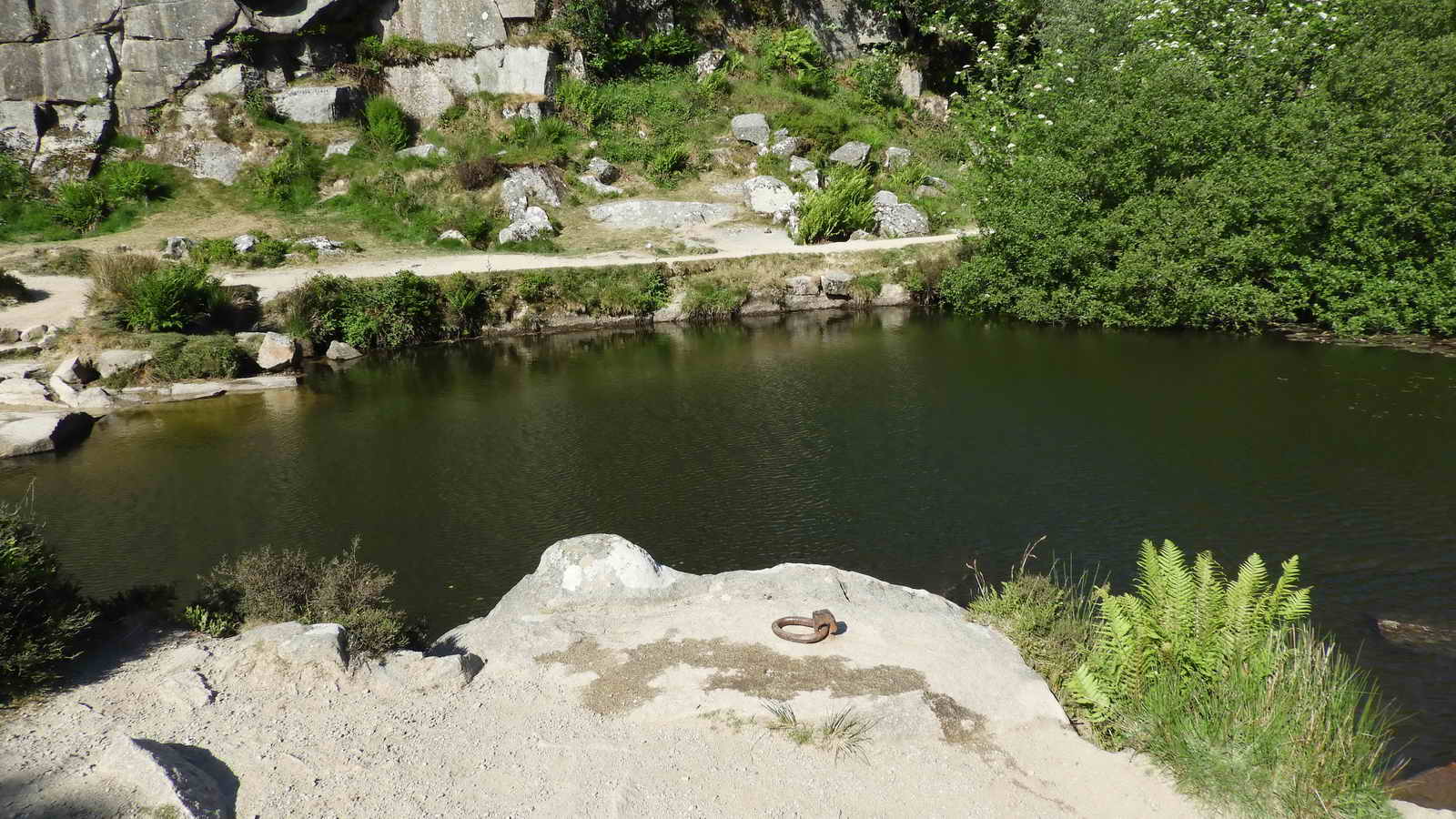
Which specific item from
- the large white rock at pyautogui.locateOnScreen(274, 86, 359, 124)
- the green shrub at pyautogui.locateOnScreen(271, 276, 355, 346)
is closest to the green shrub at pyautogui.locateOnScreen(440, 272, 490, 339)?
the green shrub at pyautogui.locateOnScreen(271, 276, 355, 346)

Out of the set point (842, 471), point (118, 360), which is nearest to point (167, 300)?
point (118, 360)

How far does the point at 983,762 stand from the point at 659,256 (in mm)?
27016

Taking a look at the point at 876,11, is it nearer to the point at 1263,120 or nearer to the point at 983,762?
the point at 1263,120

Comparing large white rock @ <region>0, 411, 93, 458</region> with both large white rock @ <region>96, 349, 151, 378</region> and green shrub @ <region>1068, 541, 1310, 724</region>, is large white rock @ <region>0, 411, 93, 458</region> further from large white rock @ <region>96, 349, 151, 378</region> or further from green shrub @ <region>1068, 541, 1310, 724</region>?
green shrub @ <region>1068, 541, 1310, 724</region>

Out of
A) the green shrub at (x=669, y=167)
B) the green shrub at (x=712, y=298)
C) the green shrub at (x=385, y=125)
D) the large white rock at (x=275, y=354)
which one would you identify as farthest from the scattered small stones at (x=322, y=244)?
the green shrub at (x=669, y=167)

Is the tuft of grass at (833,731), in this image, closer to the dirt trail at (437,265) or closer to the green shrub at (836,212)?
the dirt trail at (437,265)

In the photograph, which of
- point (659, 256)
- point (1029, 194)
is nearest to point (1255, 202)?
point (1029, 194)

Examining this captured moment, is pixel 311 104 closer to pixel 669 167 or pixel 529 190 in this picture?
pixel 529 190

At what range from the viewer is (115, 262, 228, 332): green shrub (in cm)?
2480

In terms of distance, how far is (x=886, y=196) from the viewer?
121ft

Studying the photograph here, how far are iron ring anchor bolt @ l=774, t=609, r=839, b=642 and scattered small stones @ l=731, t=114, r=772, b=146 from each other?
34116 millimetres

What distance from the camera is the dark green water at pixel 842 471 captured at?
1323 centimetres

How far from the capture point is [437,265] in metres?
30.9

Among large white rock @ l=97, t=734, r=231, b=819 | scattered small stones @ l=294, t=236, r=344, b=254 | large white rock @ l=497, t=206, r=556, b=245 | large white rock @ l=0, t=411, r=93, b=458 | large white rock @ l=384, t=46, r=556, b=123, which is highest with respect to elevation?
large white rock @ l=384, t=46, r=556, b=123
